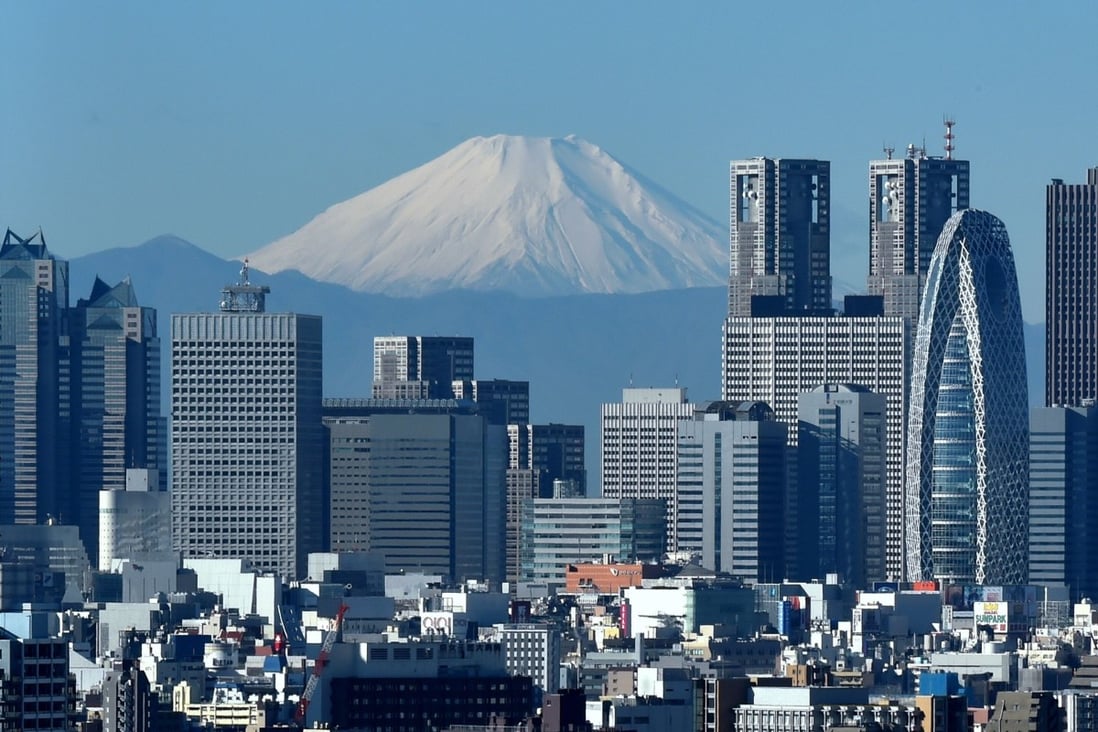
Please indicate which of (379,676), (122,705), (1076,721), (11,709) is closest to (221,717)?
(379,676)

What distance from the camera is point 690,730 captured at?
11575 cm

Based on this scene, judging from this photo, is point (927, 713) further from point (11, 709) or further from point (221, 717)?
point (221, 717)

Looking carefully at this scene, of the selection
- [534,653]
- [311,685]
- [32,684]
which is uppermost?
[32,684]

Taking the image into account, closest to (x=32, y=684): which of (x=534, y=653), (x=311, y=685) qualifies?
(x=311, y=685)

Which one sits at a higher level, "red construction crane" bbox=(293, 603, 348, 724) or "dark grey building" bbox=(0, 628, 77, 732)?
"dark grey building" bbox=(0, 628, 77, 732)

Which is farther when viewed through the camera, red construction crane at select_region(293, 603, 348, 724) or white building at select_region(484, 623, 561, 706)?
white building at select_region(484, 623, 561, 706)

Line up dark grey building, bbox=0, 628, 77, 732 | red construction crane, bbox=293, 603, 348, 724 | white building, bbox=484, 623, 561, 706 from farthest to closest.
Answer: white building, bbox=484, 623, 561, 706
red construction crane, bbox=293, 603, 348, 724
dark grey building, bbox=0, 628, 77, 732

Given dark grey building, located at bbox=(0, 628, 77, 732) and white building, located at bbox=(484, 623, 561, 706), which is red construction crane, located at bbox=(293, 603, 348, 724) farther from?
dark grey building, located at bbox=(0, 628, 77, 732)

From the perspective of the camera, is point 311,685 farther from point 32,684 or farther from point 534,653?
point 32,684

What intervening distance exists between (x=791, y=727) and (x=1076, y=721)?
972 inches

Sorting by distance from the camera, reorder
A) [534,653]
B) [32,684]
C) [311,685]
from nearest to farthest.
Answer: [32,684]
[311,685]
[534,653]

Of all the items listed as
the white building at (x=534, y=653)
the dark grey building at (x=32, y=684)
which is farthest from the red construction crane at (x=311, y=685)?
the dark grey building at (x=32, y=684)

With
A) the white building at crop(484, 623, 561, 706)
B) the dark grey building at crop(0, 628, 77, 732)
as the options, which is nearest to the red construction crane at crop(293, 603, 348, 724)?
the white building at crop(484, 623, 561, 706)

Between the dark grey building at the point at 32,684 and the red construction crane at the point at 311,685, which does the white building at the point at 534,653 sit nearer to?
the red construction crane at the point at 311,685
